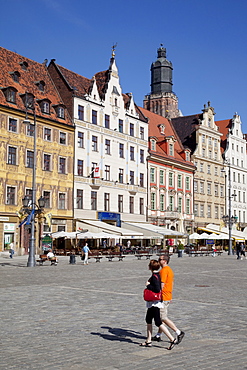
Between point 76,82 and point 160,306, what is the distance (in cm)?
4576

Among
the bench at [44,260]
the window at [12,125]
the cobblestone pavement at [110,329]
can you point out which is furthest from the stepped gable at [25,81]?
the cobblestone pavement at [110,329]

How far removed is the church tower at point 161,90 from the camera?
101 m

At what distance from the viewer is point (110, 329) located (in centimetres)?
969

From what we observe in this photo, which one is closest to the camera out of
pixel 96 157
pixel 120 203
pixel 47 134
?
pixel 47 134

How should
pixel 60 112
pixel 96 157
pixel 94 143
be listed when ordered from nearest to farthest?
pixel 60 112 → pixel 94 143 → pixel 96 157

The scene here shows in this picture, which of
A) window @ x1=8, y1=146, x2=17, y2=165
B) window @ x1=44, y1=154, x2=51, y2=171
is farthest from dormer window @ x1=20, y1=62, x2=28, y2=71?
window @ x1=8, y1=146, x2=17, y2=165

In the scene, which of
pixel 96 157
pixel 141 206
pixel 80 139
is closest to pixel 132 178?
pixel 141 206

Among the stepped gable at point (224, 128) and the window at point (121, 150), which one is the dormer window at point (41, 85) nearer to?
the window at point (121, 150)

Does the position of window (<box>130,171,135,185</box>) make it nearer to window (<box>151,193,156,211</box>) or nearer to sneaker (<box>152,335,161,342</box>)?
window (<box>151,193,156,211</box>)

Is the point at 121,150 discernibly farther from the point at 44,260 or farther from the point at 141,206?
the point at 44,260

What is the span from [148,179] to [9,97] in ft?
72.9

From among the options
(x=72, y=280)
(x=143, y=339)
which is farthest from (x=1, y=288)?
(x=143, y=339)

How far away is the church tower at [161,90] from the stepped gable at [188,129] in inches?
1029

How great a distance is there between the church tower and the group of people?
92190mm
